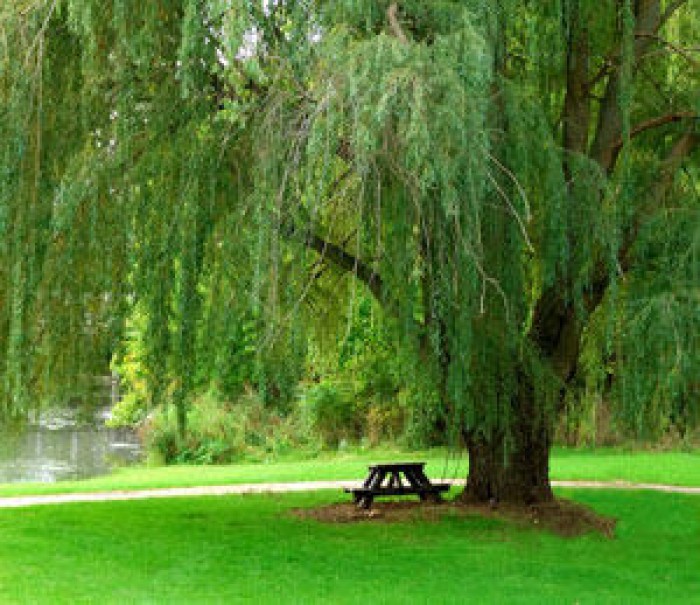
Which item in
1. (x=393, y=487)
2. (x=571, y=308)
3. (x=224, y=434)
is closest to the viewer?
(x=571, y=308)

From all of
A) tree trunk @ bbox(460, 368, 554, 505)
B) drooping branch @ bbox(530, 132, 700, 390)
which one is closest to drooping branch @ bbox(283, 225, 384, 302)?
drooping branch @ bbox(530, 132, 700, 390)

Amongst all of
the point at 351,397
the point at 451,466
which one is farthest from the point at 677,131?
the point at 351,397

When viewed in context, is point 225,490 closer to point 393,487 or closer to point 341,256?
point 393,487

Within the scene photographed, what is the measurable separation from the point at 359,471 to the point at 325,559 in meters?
9.01

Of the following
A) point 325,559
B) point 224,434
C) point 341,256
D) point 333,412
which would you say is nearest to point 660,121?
point 341,256

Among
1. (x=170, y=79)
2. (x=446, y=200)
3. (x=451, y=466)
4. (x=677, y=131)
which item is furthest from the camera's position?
(x=451, y=466)

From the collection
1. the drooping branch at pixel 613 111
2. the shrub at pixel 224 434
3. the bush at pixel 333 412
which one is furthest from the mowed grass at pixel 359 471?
the drooping branch at pixel 613 111

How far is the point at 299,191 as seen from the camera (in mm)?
6848

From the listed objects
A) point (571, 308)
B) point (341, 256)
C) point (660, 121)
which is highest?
point (660, 121)

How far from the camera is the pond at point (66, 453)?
20609mm

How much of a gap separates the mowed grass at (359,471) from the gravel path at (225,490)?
1.85 feet

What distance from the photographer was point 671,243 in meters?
8.85

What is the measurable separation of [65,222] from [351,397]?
1729cm

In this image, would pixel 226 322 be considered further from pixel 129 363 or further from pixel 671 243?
pixel 129 363
